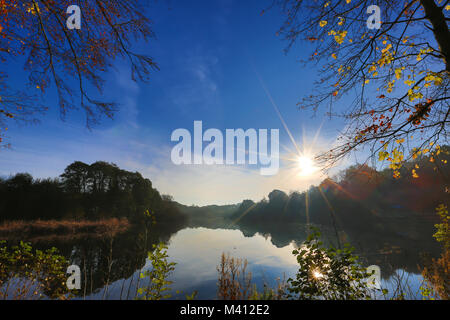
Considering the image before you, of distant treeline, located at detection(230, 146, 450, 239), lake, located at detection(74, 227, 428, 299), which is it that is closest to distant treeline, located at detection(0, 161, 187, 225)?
lake, located at detection(74, 227, 428, 299)

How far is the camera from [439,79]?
2631 mm

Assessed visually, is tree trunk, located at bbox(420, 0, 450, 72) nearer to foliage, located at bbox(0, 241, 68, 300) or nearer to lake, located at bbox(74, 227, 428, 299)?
lake, located at bbox(74, 227, 428, 299)

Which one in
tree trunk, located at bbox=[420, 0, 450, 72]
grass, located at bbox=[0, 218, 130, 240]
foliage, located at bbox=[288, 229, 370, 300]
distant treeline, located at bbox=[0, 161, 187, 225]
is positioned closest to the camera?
foliage, located at bbox=[288, 229, 370, 300]

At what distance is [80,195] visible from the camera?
1123 inches

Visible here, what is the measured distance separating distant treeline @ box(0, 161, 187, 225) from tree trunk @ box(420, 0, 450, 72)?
18896 mm

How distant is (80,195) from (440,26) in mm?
38469

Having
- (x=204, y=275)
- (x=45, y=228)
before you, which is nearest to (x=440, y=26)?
(x=204, y=275)

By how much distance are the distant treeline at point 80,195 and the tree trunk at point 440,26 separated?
18.9 m

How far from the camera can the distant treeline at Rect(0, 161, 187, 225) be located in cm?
2259

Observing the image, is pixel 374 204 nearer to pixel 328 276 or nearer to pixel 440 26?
pixel 440 26

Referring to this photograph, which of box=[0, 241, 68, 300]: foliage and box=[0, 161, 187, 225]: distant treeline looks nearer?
box=[0, 241, 68, 300]: foliage

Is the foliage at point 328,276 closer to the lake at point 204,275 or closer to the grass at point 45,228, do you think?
the lake at point 204,275
